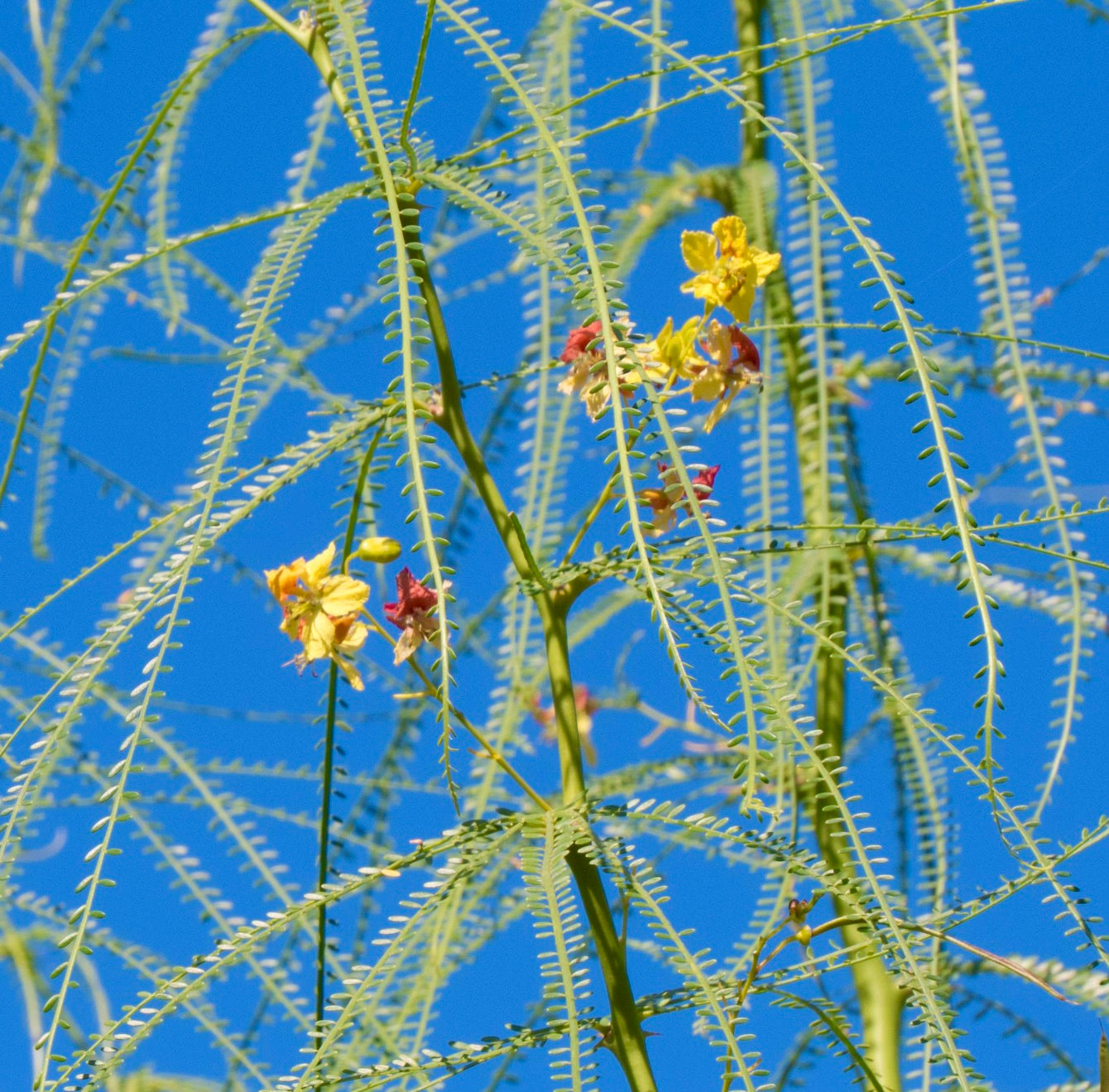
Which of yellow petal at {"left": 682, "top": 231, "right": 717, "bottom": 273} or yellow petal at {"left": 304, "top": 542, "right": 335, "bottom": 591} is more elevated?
yellow petal at {"left": 682, "top": 231, "right": 717, "bottom": 273}

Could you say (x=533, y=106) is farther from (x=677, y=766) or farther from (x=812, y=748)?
(x=677, y=766)

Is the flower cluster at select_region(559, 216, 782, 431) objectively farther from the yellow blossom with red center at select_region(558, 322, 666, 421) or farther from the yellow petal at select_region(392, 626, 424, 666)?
the yellow petal at select_region(392, 626, 424, 666)

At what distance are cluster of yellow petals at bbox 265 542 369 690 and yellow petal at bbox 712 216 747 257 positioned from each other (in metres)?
0.17

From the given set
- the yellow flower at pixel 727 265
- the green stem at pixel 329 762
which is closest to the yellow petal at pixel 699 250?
the yellow flower at pixel 727 265

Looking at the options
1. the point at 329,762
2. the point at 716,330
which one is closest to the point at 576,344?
the point at 716,330

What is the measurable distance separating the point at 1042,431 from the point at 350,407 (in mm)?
321

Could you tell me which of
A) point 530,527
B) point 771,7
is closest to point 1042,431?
point 530,527

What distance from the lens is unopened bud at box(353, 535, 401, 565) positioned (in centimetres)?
43

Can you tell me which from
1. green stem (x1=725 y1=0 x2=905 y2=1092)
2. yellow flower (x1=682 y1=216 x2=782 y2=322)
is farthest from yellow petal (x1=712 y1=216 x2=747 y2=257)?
green stem (x1=725 y1=0 x2=905 y2=1092)

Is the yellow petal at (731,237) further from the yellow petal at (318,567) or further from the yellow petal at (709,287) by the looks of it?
the yellow petal at (318,567)

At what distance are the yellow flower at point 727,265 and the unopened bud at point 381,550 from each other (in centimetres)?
14

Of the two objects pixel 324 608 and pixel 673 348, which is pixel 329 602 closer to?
pixel 324 608

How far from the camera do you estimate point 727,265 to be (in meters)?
0.46

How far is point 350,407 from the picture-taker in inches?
18.1
